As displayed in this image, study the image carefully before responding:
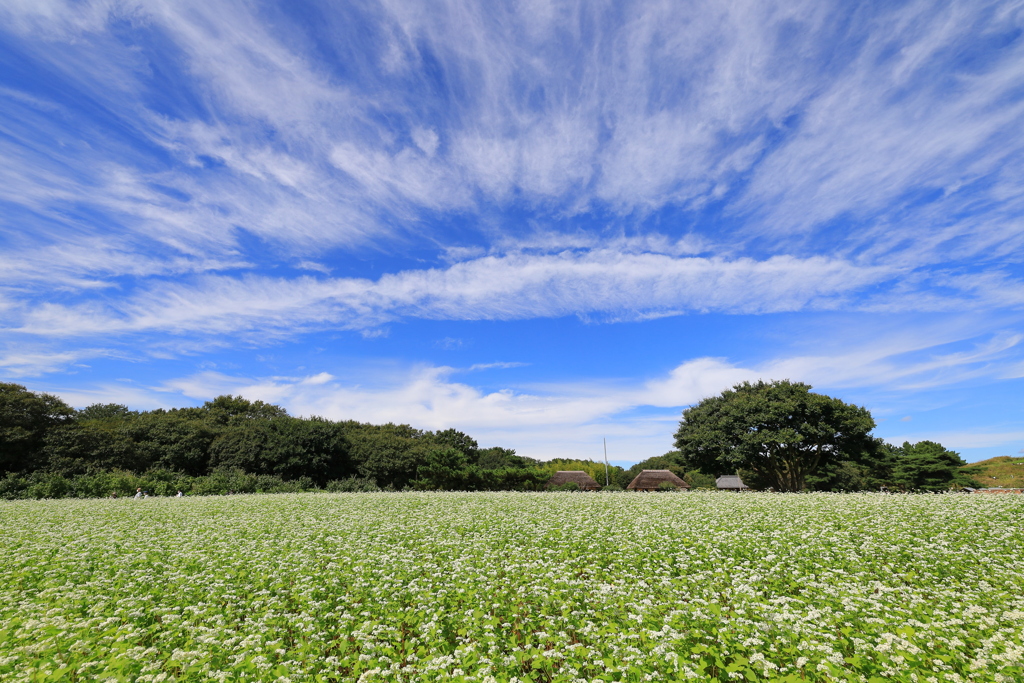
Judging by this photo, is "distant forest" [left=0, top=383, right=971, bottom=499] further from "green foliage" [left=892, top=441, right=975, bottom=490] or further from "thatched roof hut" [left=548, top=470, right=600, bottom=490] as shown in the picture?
"thatched roof hut" [left=548, top=470, right=600, bottom=490]

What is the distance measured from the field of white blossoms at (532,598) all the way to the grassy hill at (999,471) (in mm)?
54068

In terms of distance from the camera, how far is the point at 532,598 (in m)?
9.80

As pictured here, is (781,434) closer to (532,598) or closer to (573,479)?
(573,479)

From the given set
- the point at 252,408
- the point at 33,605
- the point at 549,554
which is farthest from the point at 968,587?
the point at 252,408

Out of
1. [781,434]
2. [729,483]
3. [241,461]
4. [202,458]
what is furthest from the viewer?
[729,483]

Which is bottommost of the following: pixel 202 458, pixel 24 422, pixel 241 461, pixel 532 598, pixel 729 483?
pixel 532 598

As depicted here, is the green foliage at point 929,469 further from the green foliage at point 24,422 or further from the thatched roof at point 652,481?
the green foliage at point 24,422

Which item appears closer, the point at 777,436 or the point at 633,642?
the point at 633,642

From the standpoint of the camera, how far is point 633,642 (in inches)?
292

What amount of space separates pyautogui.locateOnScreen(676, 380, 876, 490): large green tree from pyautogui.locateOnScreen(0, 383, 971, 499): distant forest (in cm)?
360

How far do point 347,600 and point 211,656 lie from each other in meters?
2.69

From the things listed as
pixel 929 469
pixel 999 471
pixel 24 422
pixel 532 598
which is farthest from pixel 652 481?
pixel 24 422

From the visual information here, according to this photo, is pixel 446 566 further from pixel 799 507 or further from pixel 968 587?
pixel 799 507

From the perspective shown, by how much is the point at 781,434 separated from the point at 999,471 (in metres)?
41.3
